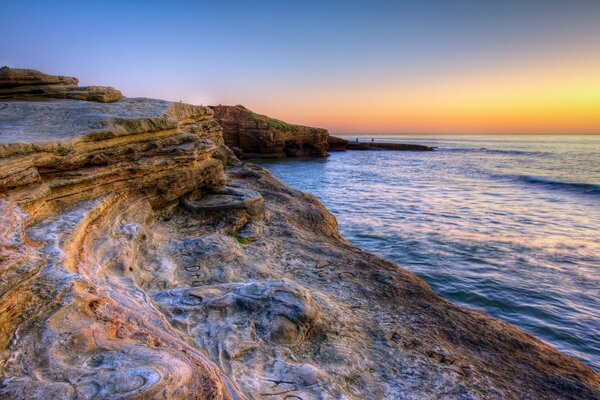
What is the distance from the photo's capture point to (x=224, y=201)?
8.20 meters

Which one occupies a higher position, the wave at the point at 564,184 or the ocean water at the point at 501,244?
the wave at the point at 564,184

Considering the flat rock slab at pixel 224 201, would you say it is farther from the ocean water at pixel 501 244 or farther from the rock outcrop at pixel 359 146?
the rock outcrop at pixel 359 146

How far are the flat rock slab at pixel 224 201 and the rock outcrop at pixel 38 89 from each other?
3062 millimetres

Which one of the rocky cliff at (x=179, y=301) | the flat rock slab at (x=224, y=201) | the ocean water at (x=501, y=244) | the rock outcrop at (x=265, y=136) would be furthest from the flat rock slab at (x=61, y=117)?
the rock outcrop at (x=265, y=136)

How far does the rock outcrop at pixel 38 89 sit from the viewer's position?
26.8 feet

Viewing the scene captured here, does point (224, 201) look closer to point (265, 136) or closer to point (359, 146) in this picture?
point (265, 136)

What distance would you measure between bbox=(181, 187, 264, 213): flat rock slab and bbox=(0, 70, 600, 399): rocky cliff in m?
0.09

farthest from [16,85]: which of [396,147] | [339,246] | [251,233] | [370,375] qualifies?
[396,147]

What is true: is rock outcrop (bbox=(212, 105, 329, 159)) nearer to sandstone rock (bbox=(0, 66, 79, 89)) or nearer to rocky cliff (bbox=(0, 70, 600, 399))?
sandstone rock (bbox=(0, 66, 79, 89))

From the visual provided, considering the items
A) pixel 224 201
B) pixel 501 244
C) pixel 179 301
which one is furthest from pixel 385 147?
pixel 179 301

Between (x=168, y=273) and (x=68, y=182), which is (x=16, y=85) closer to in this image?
Result: (x=68, y=182)

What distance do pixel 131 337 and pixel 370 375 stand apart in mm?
2309

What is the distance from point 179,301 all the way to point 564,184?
26.9m

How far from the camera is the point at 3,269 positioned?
2.89m
